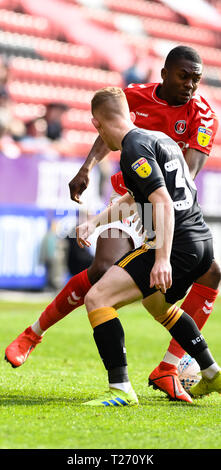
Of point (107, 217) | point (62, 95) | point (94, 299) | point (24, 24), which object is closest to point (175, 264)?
point (94, 299)

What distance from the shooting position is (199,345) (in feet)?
13.0

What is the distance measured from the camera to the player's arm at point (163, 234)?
3.46 meters

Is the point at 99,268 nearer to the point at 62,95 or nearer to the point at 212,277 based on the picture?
the point at 212,277

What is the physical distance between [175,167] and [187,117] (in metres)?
0.93

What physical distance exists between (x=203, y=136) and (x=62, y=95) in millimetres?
12107

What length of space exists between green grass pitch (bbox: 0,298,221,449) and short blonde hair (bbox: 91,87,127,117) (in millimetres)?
1433

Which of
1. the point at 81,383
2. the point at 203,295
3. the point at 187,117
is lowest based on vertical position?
the point at 81,383

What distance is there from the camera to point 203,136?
4.48m

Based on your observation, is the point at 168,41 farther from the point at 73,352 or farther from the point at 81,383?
the point at 81,383

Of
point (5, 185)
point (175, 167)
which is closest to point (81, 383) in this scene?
point (175, 167)

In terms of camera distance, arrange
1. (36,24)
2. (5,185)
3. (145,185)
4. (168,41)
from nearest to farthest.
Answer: (145,185) → (5,185) → (36,24) → (168,41)

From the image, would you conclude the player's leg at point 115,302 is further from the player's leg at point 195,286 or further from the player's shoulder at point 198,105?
the player's shoulder at point 198,105

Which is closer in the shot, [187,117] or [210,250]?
[210,250]

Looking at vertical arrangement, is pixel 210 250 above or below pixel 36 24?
above
